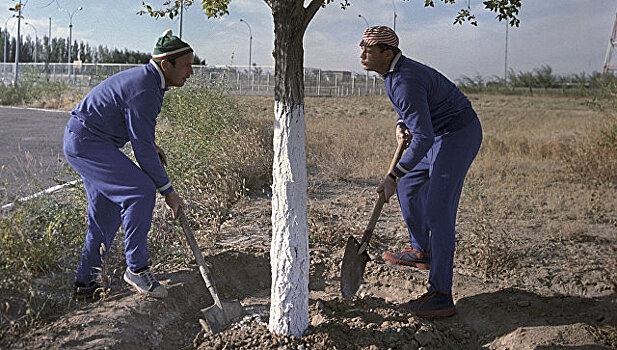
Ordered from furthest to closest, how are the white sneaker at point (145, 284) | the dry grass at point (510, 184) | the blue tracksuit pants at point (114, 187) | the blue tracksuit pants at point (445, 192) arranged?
the dry grass at point (510, 184) → the blue tracksuit pants at point (445, 192) → the white sneaker at point (145, 284) → the blue tracksuit pants at point (114, 187)

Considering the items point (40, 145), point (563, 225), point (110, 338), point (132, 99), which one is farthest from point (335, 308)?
point (40, 145)

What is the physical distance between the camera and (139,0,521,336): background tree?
2.79 metres

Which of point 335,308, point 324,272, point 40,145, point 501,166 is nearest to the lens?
point 335,308

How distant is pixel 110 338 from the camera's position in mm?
2926

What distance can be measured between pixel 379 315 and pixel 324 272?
40.2 inches

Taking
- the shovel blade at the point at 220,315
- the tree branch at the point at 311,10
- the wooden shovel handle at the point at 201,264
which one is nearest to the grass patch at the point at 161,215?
the wooden shovel handle at the point at 201,264

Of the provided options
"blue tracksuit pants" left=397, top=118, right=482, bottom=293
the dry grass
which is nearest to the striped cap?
"blue tracksuit pants" left=397, top=118, right=482, bottom=293

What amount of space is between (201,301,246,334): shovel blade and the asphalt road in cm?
455

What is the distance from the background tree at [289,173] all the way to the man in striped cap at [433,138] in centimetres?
74

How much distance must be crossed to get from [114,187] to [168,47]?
0.91 meters

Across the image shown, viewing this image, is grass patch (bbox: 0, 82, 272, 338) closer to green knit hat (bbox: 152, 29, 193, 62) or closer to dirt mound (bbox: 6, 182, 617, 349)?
dirt mound (bbox: 6, 182, 617, 349)

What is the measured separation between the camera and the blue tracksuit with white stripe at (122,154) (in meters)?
3.19

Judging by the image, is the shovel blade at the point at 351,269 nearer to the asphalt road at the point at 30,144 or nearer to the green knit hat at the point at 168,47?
the green knit hat at the point at 168,47

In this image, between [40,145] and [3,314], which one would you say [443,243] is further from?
[40,145]
